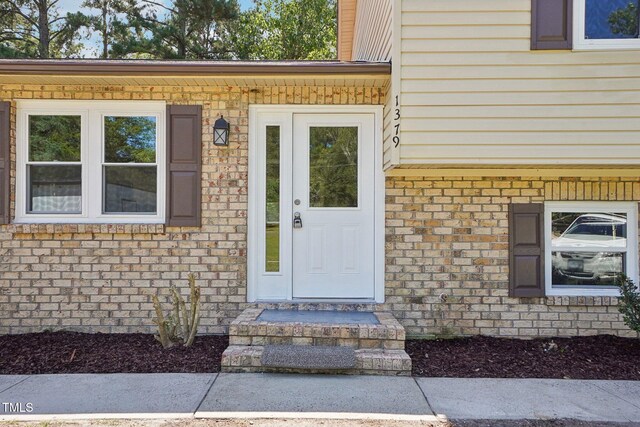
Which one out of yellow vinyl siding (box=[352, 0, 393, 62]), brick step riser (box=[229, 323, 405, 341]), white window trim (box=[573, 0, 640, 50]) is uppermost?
yellow vinyl siding (box=[352, 0, 393, 62])

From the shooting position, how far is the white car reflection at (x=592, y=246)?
4.84m

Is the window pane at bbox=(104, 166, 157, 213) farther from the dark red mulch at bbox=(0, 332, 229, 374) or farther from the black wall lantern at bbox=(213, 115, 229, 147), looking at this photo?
the dark red mulch at bbox=(0, 332, 229, 374)

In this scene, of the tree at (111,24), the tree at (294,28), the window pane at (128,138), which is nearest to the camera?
the window pane at (128,138)

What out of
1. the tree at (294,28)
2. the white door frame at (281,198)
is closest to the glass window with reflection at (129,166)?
the white door frame at (281,198)

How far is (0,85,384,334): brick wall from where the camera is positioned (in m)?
4.84

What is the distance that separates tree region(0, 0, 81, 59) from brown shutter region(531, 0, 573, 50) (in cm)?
1608

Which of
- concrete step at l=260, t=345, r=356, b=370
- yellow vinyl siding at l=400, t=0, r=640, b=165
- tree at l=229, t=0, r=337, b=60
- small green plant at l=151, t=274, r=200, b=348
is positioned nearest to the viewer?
concrete step at l=260, t=345, r=356, b=370

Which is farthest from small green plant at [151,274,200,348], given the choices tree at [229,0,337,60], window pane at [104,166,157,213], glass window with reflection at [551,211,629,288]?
tree at [229,0,337,60]

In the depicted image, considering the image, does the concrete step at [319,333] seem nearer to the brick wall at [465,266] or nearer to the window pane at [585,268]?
the brick wall at [465,266]

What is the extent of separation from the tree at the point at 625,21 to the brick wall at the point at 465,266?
1513mm

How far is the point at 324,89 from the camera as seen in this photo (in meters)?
4.92

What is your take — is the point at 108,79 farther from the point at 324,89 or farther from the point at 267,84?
the point at 324,89

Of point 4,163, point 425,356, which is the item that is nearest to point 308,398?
point 425,356

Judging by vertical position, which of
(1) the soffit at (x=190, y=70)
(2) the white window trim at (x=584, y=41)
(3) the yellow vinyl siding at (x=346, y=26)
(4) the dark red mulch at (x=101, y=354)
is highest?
(3) the yellow vinyl siding at (x=346, y=26)
